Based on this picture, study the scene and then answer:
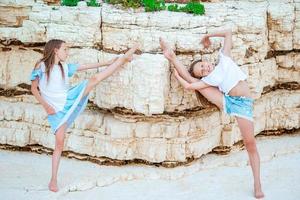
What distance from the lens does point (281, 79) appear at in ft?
21.7

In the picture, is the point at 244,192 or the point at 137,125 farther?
the point at 137,125

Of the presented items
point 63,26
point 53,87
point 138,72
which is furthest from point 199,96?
point 63,26

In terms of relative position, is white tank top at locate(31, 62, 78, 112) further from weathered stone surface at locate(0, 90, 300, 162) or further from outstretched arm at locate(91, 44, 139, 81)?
weathered stone surface at locate(0, 90, 300, 162)

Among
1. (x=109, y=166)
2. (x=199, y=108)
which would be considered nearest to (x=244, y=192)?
(x=199, y=108)

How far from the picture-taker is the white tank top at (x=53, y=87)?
502cm

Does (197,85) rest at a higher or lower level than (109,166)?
higher

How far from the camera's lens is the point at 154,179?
536cm

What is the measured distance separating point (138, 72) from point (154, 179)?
3.47ft

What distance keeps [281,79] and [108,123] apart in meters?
2.30

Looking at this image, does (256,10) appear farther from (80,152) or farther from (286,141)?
(80,152)

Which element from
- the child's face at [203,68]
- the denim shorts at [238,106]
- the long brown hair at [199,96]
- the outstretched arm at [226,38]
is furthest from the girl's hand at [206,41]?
the denim shorts at [238,106]

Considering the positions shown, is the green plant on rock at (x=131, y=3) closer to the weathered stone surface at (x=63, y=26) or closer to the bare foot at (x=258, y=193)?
the weathered stone surface at (x=63, y=26)

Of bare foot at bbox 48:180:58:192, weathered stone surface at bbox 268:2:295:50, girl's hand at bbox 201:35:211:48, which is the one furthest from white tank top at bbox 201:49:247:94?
bare foot at bbox 48:180:58:192

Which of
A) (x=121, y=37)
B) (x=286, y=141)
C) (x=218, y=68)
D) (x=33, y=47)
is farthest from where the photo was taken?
(x=286, y=141)
